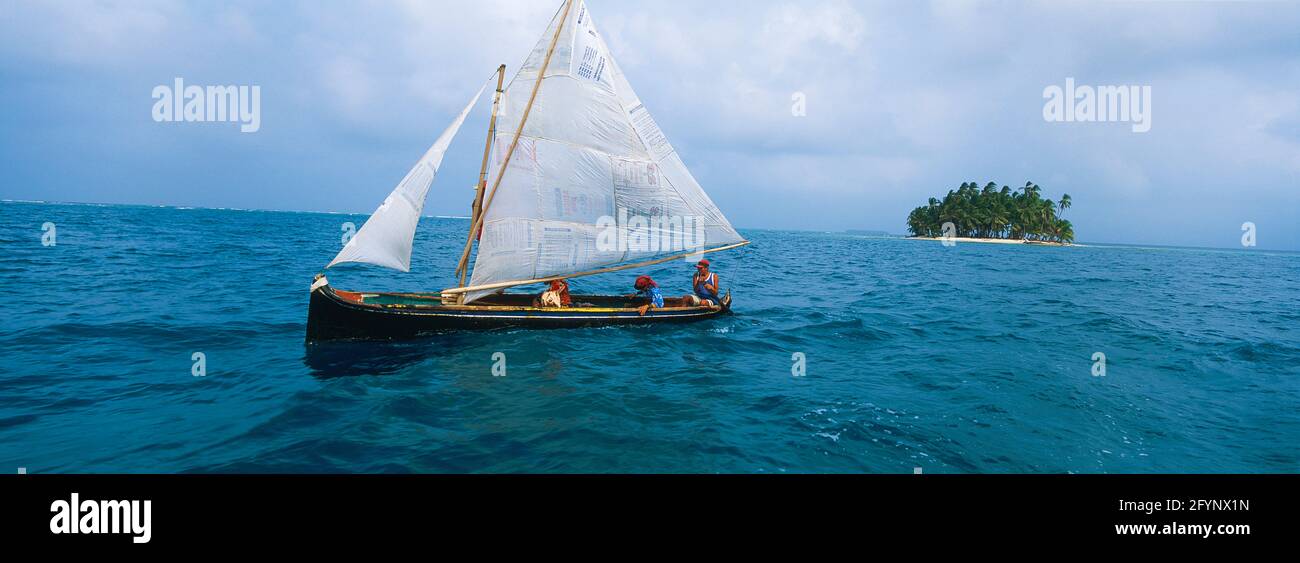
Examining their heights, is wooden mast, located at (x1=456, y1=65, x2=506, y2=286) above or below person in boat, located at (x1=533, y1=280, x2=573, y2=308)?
above

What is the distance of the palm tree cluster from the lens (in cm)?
13688

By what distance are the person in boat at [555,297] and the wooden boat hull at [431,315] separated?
477 millimetres

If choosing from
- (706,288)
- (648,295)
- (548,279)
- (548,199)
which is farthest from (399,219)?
(706,288)

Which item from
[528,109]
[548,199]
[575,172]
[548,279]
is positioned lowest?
[548,279]

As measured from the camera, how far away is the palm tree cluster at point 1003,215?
13688cm

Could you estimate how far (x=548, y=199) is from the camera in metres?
16.9

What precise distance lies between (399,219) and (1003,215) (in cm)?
16199

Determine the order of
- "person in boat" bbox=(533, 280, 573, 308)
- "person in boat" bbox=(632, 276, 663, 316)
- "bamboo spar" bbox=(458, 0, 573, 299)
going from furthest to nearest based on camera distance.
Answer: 1. "person in boat" bbox=(632, 276, 663, 316)
2. "person in boat" bbox=(533, 280, 573, 308)
3. "bamboo spar" bbox=(458, 0, 573, 299)

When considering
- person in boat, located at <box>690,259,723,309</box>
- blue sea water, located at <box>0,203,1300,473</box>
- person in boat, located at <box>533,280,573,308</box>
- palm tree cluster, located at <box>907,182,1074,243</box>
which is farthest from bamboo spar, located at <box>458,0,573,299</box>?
palm tree cluster, located at <box>907,182,1074,243</box>

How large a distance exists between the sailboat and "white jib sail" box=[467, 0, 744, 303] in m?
0.03

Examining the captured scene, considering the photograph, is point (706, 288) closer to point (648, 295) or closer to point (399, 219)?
point (648, 295)

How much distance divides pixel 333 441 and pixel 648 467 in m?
5.29

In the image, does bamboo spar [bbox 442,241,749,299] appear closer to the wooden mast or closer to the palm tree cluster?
the wooden mast

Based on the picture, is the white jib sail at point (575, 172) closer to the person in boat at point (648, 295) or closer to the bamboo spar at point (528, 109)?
the bamboo spar at point (528, 109)
